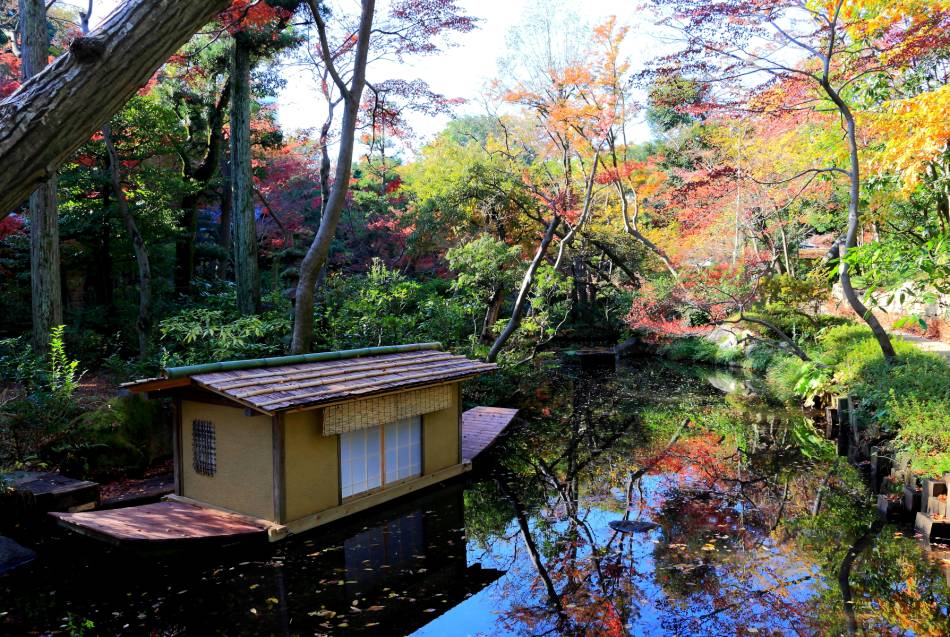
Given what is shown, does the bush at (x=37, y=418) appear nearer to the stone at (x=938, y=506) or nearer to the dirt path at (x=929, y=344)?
the stone at (x=938, y=506)

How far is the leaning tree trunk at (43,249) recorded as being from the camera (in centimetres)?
1151

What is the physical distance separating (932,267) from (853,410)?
3322mm

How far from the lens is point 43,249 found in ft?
38.9

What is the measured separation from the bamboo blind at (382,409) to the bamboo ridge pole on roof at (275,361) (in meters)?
1.19

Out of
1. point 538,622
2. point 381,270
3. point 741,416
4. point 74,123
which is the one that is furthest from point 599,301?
point 74,123

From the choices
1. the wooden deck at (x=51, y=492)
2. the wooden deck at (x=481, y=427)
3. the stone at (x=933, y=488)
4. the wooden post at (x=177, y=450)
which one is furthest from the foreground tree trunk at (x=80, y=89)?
the stone at (x=933, y=488)

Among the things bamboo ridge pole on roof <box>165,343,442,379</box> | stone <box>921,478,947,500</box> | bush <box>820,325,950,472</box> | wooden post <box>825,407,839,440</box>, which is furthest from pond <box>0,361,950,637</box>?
wooden post <box>825,407,839,440</box>

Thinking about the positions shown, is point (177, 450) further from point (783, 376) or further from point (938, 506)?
point (783, 376)

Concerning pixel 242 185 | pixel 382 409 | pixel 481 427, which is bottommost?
pixel 481 427

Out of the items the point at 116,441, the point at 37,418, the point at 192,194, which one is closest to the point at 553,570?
the point at 116,441

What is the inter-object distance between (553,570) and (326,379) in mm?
3889

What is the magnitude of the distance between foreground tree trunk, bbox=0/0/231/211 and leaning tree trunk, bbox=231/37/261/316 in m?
12.1

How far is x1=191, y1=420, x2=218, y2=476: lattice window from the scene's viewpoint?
28.4ft

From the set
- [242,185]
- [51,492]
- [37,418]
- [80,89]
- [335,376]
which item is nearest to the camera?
[80,89]
